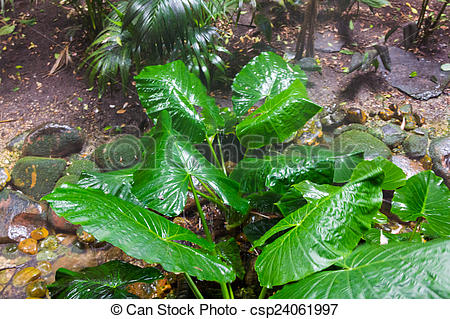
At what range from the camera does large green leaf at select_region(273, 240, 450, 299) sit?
0.71 m

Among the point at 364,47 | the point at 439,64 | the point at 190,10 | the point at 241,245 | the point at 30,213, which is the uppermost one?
the point at 190,10

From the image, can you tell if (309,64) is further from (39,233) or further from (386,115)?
(39,233)

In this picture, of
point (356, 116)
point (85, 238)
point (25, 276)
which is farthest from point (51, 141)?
point (356, 116)

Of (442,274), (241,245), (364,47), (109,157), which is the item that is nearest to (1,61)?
(109,157)

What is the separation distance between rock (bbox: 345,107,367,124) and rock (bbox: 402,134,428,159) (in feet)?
0.90

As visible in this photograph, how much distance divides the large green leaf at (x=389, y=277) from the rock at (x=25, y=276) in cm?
125

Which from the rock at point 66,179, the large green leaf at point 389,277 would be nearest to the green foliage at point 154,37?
the rock at point 66,179

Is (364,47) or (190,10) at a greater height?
(190,10)

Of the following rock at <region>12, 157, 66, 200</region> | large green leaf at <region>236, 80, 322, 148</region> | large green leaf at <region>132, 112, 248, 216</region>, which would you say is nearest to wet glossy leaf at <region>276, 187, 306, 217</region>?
large green leaf at <region>132, 112, 248, 216</region>

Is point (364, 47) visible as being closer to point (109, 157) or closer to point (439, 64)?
point (439, 64)

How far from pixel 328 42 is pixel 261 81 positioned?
1.15 metres

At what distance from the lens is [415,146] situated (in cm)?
192

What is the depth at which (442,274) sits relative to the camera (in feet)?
2.30
